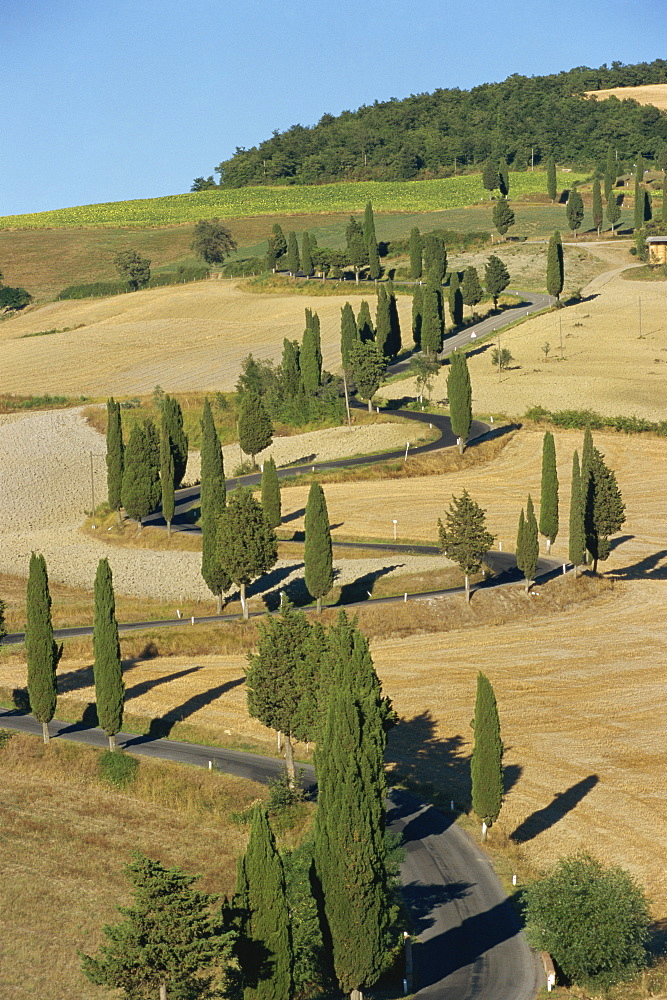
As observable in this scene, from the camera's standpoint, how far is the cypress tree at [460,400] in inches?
4304

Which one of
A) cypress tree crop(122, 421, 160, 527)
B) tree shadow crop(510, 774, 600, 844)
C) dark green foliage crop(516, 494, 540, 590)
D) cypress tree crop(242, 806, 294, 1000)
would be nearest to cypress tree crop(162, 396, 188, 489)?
cypress tree crop(122, 421, 160, 527)

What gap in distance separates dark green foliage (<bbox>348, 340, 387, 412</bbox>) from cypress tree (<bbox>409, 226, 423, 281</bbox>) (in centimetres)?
5453

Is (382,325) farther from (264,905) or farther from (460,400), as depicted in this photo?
(264,905)

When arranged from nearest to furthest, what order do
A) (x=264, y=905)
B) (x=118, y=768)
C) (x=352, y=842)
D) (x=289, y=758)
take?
1. (x=264, y=905)
2. (x=352, y=842)
3. (x=289, y=758)
4. (x=118, y=768)

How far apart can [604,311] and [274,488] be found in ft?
274

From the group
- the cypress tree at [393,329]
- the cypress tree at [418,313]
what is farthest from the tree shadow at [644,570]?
the cypress tree at [418,313]

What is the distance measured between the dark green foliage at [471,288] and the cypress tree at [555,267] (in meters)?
9.96

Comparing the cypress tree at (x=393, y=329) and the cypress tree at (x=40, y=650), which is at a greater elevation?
the cypress tree at (x=393, y=329)

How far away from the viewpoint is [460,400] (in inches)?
4294

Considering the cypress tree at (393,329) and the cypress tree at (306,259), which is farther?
the cypress tree at (306,259)

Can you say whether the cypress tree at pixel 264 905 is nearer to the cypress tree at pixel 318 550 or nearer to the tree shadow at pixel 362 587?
the cypress tree at pixel 318 550

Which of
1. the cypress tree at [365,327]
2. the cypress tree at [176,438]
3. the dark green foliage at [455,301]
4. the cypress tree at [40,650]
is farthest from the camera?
the dark green foliage at [455,301]

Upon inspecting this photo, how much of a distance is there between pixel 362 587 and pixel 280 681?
2881 cm

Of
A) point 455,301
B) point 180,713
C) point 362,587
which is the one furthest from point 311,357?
point 180,713
